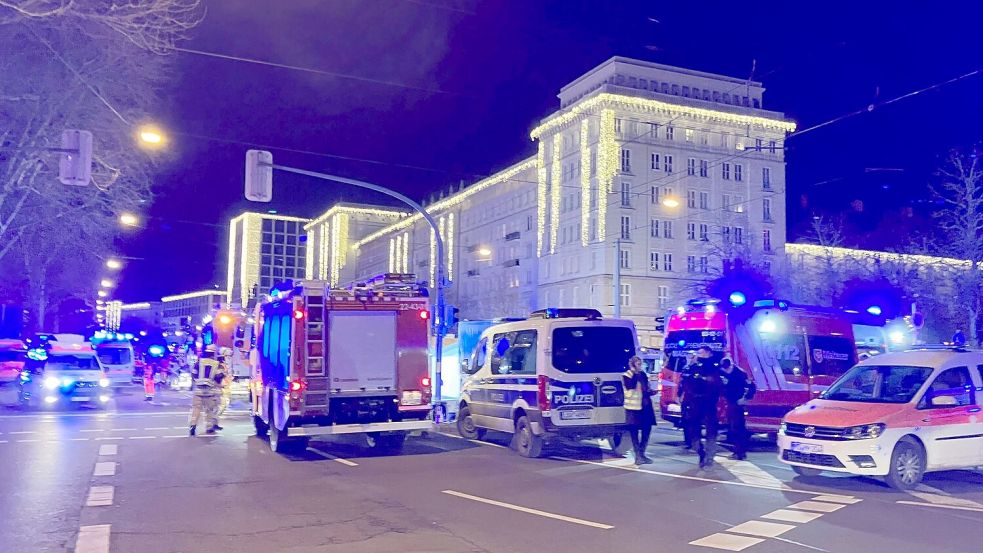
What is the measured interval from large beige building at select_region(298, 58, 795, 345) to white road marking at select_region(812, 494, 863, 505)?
163 ft

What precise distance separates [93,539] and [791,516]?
7.17m

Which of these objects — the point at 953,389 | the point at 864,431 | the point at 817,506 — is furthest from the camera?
the point at 953,389

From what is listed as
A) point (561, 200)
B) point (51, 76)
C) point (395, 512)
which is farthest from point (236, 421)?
point (561, 200)

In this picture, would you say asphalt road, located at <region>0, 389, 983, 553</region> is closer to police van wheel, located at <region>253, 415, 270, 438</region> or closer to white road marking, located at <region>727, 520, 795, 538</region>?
white road marking, located at <region>727, 520, 795, 538</region>

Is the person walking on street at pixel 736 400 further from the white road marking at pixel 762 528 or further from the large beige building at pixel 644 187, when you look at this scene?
the large beige building at pixel 644 187

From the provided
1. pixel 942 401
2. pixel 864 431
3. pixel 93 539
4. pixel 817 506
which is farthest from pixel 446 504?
pixel 942 401

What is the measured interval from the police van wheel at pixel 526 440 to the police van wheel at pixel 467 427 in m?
2.32

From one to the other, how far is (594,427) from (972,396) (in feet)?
18.0

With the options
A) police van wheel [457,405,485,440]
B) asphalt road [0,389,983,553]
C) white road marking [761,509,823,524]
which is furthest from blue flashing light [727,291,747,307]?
white road marking [761,509,823,524]

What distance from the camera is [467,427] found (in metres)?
16.4

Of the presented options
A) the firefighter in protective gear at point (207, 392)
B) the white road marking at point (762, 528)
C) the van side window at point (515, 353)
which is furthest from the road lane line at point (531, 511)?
the firefighter in protective gear at point (207, 392)

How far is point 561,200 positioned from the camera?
6725 cm

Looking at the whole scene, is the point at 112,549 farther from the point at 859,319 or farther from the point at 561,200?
the point at 561,200

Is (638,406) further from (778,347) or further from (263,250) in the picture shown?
(263,250)
